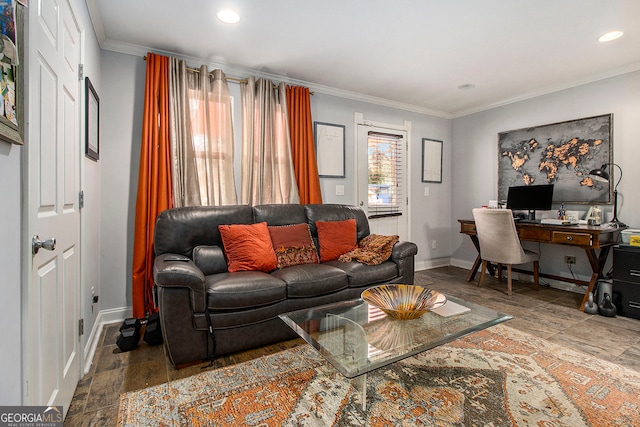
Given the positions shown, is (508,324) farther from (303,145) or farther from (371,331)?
(303,145)

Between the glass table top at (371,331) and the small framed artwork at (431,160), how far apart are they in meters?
3.07

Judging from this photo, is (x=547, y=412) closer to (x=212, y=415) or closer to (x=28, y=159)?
Answer: (x=212, y=415)

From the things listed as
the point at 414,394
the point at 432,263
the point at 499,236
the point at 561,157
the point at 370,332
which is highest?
the point at 561,157

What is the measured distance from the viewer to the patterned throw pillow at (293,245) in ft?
8.96

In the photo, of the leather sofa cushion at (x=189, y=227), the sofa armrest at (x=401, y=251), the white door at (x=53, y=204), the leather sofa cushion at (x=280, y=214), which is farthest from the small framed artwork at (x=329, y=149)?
the white door at (x=53, y=204)

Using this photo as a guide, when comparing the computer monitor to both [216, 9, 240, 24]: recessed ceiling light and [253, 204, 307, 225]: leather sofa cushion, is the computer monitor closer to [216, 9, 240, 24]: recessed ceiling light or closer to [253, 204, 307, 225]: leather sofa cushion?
[253, 204, 307, 225]: leather sofa cushion

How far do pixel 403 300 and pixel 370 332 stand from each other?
392 mm

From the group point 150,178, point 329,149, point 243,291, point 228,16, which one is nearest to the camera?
point 243,291

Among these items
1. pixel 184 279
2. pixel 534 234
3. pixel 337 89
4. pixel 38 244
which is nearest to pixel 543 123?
pixel 534 234

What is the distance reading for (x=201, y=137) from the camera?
2.98 meters

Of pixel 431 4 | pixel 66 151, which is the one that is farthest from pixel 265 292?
pixel 431 4

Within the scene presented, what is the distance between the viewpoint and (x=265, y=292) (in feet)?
7.04

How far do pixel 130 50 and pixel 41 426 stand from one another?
288cm

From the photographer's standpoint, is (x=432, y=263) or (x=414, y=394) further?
(x=432, y=263)
